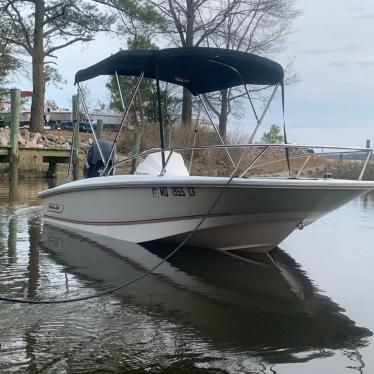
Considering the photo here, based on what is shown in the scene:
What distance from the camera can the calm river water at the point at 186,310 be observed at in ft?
11.8

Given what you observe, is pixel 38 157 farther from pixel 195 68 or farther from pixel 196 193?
pixel 196 193

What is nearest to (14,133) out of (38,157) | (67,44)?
(38,157)

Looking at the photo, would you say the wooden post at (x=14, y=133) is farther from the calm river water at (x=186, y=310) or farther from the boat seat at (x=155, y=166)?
the boat seat at (x=155, y=166)

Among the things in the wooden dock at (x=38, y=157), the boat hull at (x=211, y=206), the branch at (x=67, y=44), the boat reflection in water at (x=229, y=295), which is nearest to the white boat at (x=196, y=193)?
the boat hull at (x=211, y=206)

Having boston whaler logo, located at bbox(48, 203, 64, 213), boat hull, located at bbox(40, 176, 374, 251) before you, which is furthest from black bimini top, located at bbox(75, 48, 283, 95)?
boston whaler logo, located at bbox(48, 203, 64, 213)

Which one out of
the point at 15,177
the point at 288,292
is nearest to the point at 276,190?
the point at 288,292

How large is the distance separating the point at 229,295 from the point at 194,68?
13.8 feet

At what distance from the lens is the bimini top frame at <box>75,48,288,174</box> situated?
301 inches

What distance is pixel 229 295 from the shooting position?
533cm

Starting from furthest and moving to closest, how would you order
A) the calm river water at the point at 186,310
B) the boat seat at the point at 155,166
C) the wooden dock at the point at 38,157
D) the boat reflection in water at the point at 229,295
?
the wooden dock at the point at 38,157
the boat seat at the point at 155,166
the boat reflection in water at the point at 229,295
the calm river water at the point at 186,310

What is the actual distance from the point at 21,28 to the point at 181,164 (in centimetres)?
2190

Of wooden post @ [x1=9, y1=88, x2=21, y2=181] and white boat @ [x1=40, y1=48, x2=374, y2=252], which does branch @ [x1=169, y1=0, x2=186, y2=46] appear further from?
white boat @ [x1=40, y1=48, x2=374, y2=252]

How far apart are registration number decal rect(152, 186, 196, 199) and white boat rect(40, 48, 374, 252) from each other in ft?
0.04

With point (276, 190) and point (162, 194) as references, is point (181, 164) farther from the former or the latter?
point (276, 190)
